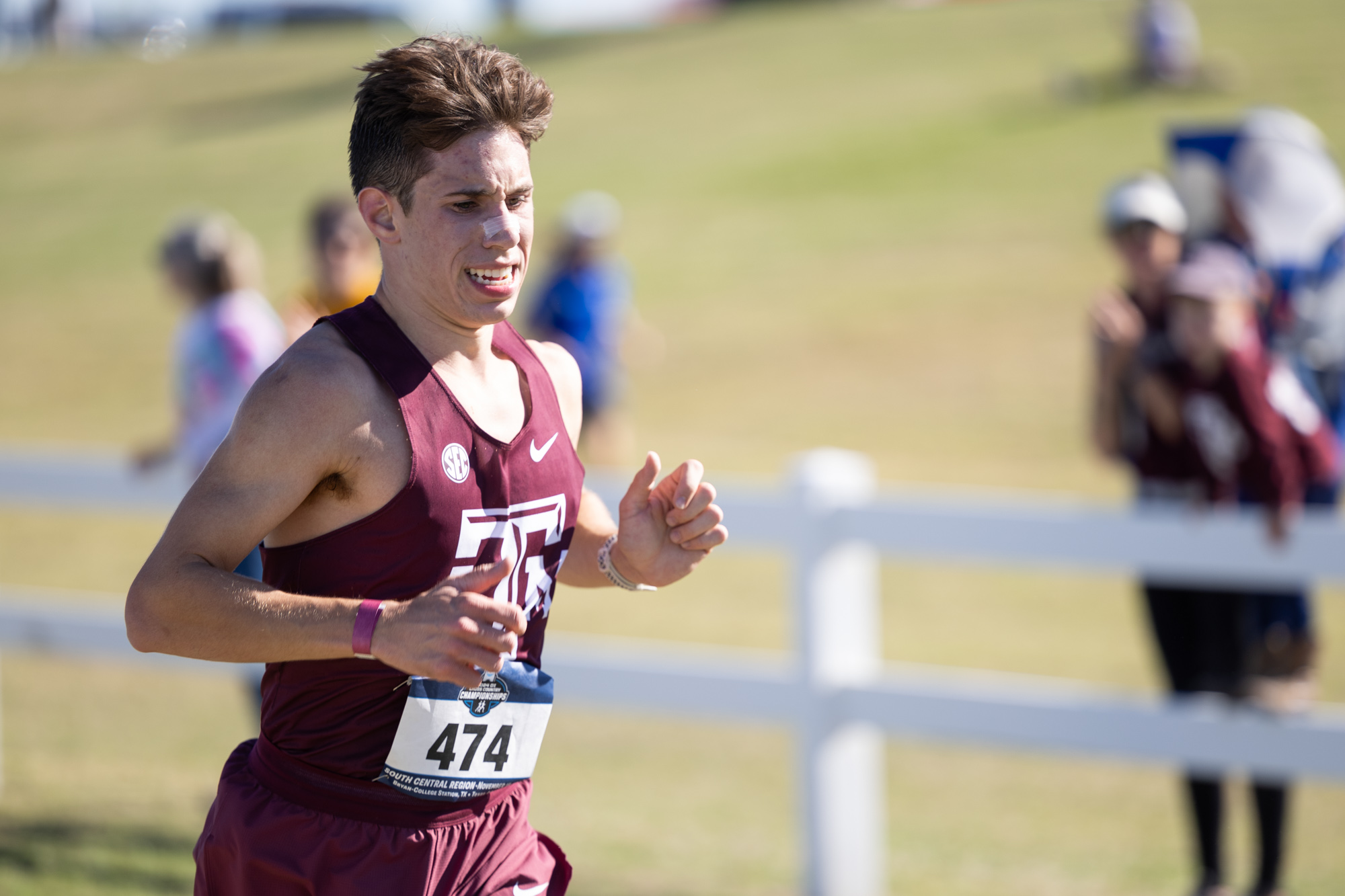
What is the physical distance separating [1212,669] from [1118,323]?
1.34 m

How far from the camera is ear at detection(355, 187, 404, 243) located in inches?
89.7

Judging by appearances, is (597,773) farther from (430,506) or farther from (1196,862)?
(430,506)

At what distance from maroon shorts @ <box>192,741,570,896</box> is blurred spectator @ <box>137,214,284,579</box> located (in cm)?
302

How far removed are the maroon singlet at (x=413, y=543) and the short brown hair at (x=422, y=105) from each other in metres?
0.25

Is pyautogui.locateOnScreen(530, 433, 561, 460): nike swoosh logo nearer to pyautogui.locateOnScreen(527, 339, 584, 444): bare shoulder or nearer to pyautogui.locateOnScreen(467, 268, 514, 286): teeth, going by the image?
pyautogui.locateOnScreen(527, 339, 584, 444): bare shoulder

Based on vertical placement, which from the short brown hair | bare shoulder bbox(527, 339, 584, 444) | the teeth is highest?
the short brown hair

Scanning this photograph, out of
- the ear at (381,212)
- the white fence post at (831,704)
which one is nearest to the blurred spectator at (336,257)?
the white fence post at (831,704)

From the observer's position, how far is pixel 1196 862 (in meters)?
4.95

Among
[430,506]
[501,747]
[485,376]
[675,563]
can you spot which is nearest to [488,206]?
[485,376]

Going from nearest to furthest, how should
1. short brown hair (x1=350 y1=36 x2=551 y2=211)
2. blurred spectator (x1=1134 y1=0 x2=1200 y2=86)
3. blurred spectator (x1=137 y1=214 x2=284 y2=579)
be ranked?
short brown hair (x1=350 y1=36 x2=551 y2=211) → blurred spectator (x1=137 y1=214 x2=284 y2=579) → blurred spectator (x1=1134 y1=0 x2=1200 y2=86)

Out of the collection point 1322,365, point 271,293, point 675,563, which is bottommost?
point 675,563

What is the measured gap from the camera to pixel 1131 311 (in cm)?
534

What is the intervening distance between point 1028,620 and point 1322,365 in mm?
4735

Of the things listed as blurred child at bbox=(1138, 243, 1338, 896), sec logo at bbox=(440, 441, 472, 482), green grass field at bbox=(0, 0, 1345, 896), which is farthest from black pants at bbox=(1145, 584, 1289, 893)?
sec logo at bbox=(440, 441, 472, 482)
